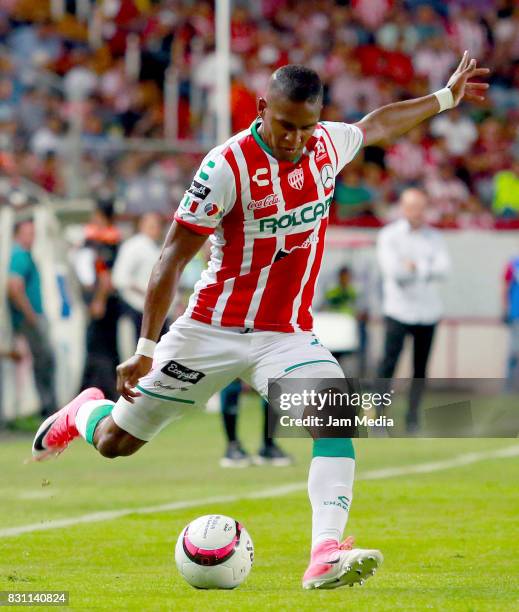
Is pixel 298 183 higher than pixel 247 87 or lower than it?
higher

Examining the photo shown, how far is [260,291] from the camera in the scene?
277 inches

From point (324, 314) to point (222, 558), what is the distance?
13.3 metres

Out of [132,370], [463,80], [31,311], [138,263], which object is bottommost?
[31,311]

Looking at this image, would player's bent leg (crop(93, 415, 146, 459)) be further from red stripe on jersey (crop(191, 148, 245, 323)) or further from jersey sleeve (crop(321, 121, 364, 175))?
jersey sleeve (crop(321, 121, 364, 175))

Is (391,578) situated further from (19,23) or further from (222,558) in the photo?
(19,23)

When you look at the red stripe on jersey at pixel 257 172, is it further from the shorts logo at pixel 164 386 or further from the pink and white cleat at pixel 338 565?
the pink and white cleat at pixel 338 565

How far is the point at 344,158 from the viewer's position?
24.0 feet

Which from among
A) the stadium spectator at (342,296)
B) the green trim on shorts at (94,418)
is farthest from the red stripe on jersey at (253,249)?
the stadium spectator at (342,296)

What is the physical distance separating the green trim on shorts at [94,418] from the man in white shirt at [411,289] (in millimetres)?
7430

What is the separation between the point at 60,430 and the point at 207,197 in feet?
6.62

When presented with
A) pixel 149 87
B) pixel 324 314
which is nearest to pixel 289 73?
pixel 324 314

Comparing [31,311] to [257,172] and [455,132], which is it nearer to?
[257,172]

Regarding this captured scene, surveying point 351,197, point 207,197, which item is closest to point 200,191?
point 207,197

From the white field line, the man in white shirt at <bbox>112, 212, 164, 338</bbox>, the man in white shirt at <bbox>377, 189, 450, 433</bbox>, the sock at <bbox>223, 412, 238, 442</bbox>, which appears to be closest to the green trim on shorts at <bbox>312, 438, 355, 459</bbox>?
the white field line
